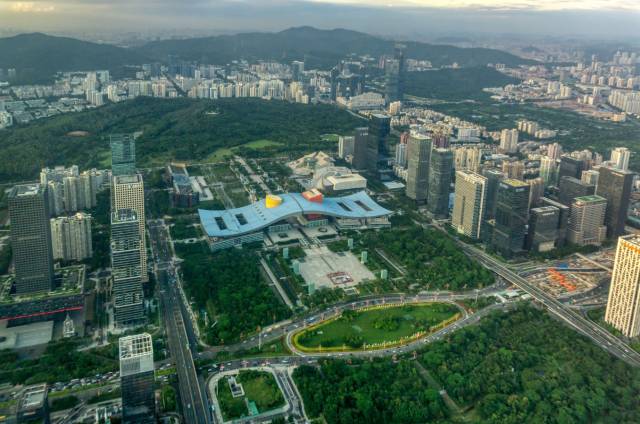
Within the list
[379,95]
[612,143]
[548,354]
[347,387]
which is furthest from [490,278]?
[379,95]

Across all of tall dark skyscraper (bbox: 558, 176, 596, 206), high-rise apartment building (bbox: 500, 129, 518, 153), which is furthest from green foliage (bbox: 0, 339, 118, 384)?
high-rise apartment building (bbox: 500, 129, 518, 153)

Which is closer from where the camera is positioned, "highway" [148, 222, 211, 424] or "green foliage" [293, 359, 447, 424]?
"green foliage" [293, 359, 447, 424]

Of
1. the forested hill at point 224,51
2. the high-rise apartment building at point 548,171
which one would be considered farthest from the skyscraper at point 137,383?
the forested hill at point 224,51

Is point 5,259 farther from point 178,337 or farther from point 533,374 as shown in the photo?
point 533,374

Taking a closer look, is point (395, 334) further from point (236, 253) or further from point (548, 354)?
point (236, 253)

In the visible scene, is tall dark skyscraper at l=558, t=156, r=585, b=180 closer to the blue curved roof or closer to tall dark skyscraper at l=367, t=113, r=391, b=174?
the blue curved roof

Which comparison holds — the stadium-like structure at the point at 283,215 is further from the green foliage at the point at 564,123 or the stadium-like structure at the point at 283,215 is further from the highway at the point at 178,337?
the green foliage at the point at 564,123
